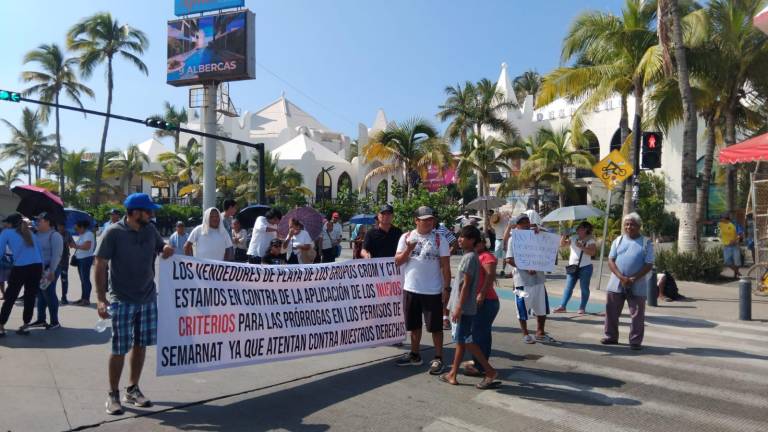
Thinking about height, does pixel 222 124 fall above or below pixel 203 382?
above

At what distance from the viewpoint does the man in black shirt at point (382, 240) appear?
25.2ft

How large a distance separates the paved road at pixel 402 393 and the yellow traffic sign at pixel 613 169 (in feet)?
18.3

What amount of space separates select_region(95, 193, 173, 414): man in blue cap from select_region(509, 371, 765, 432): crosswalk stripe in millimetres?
3682

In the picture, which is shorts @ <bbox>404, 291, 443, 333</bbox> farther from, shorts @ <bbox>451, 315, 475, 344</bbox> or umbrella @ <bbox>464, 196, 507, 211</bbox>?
umbrella @ <bbox>464, 196, 507, 211</bbox>

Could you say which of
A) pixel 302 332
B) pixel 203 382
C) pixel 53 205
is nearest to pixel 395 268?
pixel 302 332

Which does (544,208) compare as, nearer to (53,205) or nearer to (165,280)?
(53,205)

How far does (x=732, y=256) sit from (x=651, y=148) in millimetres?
5070

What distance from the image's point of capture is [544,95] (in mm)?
20891

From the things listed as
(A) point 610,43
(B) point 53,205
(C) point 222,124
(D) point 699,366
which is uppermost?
(C) point 222,124

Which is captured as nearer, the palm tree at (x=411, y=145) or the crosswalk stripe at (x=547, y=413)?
the crosswalk stripe at (x=547, y=413)

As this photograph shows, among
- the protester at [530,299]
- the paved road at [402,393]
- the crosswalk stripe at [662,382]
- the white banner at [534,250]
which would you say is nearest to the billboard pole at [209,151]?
the white banner at [534,250]

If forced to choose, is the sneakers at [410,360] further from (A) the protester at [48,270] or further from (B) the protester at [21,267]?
(A) the protester at [48,270]

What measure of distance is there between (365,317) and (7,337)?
4.77 meters

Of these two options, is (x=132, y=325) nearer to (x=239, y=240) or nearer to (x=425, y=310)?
(x=425, y=310)
